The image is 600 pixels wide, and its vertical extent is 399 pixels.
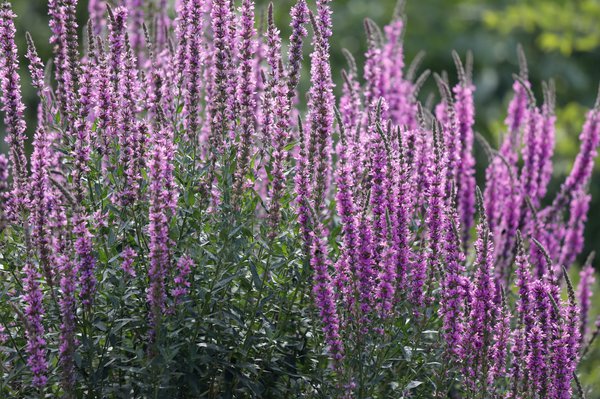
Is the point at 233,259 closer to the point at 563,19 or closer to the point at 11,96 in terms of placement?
the point at 11,96

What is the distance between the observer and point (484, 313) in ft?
14.6

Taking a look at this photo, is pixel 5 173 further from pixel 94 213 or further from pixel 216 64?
pixel 216 64

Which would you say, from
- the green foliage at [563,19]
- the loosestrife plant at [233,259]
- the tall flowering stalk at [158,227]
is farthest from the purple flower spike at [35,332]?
the green foliage at [563,19]

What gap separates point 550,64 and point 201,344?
11.7 metres

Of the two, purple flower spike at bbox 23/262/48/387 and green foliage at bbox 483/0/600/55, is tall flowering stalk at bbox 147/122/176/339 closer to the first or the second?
purple flower spike at bbox 23/262/48/387

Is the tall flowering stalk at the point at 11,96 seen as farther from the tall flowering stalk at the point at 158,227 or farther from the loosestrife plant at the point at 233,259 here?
the tall flowering stalk at the point at 158,227

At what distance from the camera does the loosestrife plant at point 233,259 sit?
436cm

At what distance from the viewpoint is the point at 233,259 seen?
4.67 m

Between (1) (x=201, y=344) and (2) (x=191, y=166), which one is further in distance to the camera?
(2) (x=191, y=166)

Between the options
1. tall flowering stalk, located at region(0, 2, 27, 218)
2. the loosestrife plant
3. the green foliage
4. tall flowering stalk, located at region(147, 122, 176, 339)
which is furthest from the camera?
the green foliage

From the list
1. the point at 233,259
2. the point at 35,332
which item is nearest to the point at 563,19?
the point at 233,259

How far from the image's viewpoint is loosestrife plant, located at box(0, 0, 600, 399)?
4359 millimetres

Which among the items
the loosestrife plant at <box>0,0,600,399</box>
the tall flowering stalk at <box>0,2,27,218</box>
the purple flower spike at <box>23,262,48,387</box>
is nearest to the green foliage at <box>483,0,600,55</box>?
the loosestrife plant at <box>0,0,600,399</box>

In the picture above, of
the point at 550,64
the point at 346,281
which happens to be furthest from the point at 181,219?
the point at 550,64
